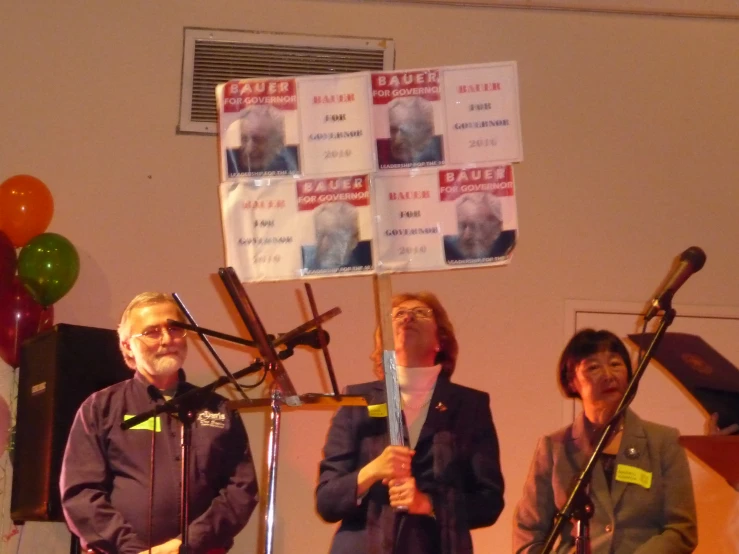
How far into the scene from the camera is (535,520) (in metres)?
3.01

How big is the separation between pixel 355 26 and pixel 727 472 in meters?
2.72

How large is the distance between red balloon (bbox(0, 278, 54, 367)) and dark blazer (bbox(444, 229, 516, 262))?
1.93 metres

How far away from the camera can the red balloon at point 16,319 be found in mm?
3717

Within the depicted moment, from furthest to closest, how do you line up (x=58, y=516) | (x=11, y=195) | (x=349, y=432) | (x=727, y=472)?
1. (x=11, y=195)
2. (x=58, y=516)
3. (x=349, y=432)
4. (x=727, y=472)

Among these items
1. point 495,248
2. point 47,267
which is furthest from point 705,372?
point 47,267

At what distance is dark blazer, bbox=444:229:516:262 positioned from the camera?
2.65m

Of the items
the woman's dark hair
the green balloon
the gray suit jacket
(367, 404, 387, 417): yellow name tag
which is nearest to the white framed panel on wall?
the woman's dark hair

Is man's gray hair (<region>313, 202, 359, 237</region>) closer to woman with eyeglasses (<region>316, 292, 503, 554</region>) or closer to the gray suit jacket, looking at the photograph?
woman with eyeglasses (<region>316, 292, 503, 554</region>)

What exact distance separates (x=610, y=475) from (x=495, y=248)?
0.85 m

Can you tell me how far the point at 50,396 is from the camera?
3.41 metres

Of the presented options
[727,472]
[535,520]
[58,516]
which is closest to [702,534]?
[535,520]

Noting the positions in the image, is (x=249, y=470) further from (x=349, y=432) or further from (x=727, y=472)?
(x=727, y=472)

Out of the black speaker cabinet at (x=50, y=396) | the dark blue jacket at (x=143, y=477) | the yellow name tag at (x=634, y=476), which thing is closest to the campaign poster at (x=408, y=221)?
the dark blue jacket at (x=143, y=477)

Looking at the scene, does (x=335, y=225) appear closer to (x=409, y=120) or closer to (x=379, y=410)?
(x=409, y=120)
